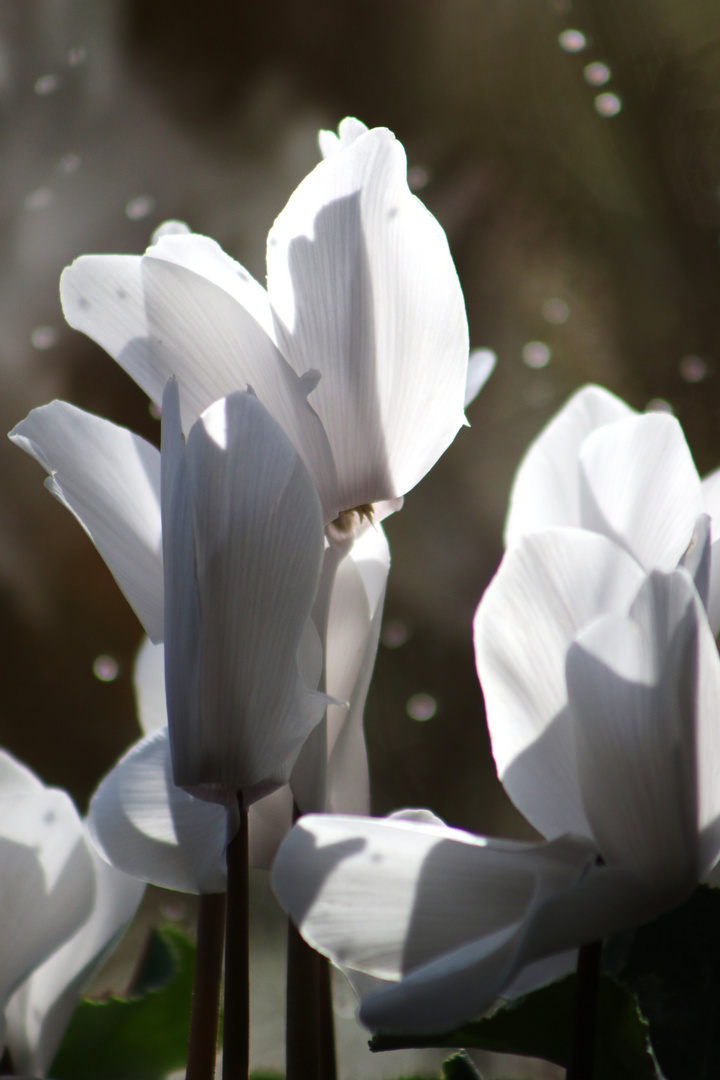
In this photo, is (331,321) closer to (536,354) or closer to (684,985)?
(684,985)

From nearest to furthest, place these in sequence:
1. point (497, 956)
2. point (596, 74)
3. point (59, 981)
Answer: point (497, 956)
point (59, 981)
point (596, 74)

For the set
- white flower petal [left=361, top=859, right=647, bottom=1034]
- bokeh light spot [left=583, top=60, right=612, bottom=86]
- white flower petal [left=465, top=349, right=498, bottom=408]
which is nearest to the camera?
white flower petal [left=361, top=859, right=647, bottom=1034]

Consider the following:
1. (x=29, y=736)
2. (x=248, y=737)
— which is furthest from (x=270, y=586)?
(x=29, y=736)

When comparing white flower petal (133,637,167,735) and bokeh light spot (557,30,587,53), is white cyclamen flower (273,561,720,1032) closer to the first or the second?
white flower petal (133,637,167,735)

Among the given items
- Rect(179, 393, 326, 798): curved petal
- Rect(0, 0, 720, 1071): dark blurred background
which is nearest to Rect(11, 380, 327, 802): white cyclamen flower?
Rect(179, 393, 326, 798): curved petal

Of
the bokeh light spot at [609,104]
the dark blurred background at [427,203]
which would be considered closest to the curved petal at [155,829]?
the dark blurred background at [427,203]

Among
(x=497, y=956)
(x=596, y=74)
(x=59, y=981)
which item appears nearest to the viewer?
(x=497, y=956)

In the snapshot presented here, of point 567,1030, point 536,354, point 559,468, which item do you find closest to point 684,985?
point 567,1030

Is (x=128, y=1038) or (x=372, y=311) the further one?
(x=128, y=1038)

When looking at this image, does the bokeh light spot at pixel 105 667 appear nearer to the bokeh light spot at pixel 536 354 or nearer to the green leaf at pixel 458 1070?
the bokeh light spot at pixel 536 354
